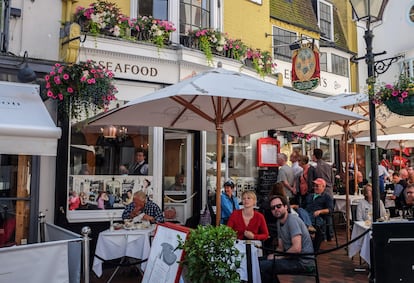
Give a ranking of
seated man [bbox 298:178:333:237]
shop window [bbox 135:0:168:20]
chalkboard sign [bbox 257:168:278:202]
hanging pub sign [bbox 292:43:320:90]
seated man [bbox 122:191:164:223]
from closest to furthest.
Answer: seated man [bbox 122:191:164:223]
seated man [bbox 298:178:333:237]
shop window [bbox 135:0:168:20]
hanging pub sign [bbox 292:43:320:90]
chalkboard sign [bbox 257:168:278:202]

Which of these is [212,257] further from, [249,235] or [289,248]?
[249,235]

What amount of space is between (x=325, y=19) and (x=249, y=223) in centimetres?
1186

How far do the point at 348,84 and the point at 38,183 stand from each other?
1180 cm

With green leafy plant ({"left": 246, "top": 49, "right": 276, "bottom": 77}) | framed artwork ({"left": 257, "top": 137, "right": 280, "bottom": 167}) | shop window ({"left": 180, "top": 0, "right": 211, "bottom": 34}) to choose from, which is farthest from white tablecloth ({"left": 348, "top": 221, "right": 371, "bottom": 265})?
shop window ({"left": 180, "top": 0, "right": 211, "bottom": 34})

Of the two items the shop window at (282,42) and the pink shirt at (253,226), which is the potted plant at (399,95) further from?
the shop window at (282,42)

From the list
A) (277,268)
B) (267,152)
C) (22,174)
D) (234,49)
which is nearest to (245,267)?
(277,268)

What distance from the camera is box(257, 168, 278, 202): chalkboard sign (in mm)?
10469

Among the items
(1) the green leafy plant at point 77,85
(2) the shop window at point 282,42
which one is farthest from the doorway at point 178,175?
(2) the shop window at point 282,42

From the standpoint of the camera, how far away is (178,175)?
30.5 feet

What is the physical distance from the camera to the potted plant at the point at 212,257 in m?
3.89

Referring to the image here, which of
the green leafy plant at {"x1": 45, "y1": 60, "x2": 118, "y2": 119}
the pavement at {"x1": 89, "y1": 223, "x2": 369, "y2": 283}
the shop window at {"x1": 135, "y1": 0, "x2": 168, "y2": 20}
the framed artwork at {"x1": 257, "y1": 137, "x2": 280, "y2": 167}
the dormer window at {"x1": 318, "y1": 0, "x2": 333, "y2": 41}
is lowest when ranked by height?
the pavement at {"x1": 89, "y1": 223, "x2": 369, "y2": 283}

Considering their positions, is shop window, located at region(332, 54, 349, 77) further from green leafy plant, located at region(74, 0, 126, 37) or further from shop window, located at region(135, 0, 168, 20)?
green leafy plant, located at region(74, 0, 126, 37)

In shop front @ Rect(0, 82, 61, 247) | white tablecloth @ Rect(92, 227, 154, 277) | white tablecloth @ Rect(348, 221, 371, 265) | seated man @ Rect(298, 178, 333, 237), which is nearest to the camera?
shop front @ Rect(0, 82, 61, 247)

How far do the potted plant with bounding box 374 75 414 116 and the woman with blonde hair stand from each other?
2.52 metres
